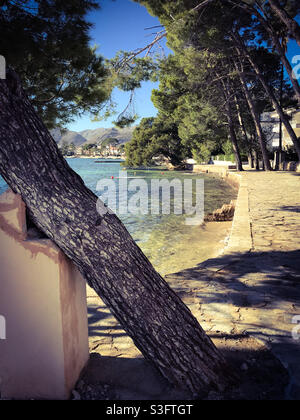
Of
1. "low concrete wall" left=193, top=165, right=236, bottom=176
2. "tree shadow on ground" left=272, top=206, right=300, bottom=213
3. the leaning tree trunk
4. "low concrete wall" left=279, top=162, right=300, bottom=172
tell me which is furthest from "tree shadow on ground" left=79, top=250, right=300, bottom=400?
"low concrete wall" left=193, top=165, right=236, bottom=176

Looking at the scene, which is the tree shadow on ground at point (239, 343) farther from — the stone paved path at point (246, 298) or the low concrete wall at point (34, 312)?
the low concrete wall at point (34, 312)

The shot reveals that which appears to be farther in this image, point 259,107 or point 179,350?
point 259,107

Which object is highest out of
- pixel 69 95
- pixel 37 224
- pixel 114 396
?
pixel 69 95

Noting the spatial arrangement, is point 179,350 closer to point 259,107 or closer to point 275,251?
point 275,251

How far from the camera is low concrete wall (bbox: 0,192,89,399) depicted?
1732 millimetres

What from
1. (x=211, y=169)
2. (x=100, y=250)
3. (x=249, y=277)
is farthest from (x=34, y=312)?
(x=211, y=169)

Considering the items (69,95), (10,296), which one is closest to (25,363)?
(10,296)

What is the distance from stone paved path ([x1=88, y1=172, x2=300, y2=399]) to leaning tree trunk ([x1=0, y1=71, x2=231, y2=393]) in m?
0.31

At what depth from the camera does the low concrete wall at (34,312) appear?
173 cm

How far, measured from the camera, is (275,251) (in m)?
4.71

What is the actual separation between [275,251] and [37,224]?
12.9 ft

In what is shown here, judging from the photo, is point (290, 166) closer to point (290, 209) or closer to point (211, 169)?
point (290, 209)

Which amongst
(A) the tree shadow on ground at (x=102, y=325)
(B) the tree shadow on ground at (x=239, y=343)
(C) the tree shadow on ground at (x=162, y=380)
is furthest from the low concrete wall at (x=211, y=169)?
(C) the tree shadow on ground at (x=162, y=380)

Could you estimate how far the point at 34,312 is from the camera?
1790 millimetres
